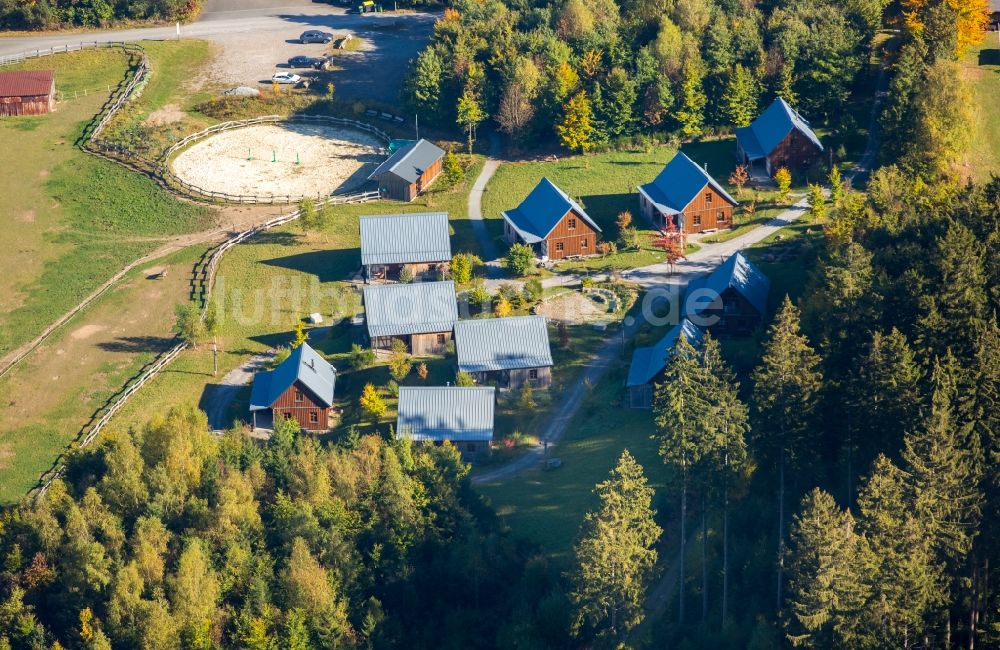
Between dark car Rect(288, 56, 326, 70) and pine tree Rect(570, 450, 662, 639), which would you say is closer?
pine tree Rect(570, 450, 662, 639)

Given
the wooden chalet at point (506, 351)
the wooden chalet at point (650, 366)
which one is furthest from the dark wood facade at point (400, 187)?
the wooden chalet at point (650, 366)

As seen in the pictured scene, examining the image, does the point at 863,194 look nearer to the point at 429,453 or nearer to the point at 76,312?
the point at 429,453

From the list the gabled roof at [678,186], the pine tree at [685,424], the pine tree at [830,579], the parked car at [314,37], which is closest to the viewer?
the pine tree at [830,579]

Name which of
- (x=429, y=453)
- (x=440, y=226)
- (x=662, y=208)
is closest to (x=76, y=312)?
(x=440, y=226)

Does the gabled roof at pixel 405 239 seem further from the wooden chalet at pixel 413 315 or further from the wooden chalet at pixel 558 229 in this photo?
the wooden chalet at pixel 413 315

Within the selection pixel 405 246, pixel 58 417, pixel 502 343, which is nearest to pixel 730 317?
pixel 502 343

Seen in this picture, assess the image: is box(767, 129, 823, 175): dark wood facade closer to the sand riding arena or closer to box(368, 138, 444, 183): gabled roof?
box(368, 138, 444, 183): gabled roof

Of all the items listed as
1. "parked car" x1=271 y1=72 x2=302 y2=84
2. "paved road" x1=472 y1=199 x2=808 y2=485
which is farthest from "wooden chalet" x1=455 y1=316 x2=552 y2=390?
"parked car" x1=271 y1=72 x2=302 y2=84
